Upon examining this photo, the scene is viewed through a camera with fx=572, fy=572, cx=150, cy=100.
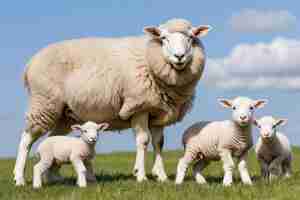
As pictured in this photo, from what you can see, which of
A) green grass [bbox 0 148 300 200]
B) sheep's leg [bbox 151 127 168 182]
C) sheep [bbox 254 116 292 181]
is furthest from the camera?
sheep's leg [bbox 151 127 168 182]

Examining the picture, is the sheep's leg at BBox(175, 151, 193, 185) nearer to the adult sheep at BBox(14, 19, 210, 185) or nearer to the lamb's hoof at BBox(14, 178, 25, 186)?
the adult sheep at BBox(14, 19, 210, 185)

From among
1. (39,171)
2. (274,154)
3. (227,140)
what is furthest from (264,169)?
(39,171)

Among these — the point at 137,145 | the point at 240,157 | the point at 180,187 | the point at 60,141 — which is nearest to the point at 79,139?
the point at 60,141

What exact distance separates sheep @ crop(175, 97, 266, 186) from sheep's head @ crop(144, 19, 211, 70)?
3.62ft

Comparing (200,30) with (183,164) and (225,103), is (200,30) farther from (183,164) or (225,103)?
(183,164)

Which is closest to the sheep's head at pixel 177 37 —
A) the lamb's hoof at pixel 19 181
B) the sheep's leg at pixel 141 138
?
the sheep's leg at pixel 141 138

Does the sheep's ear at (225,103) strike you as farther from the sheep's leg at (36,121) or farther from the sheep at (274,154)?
the sheep's leg at (36,121)

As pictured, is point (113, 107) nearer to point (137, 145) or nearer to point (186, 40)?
point (137, 145)

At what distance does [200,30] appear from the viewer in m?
10.3

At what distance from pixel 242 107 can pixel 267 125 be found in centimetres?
87

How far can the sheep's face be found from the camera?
964cm

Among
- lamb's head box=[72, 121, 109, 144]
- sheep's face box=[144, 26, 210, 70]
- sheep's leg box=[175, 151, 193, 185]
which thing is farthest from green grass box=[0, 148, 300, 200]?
sheep's face box=[144, 26, 210, 70]

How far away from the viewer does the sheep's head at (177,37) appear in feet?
31.7

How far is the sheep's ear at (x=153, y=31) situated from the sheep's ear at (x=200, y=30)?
616 mm
